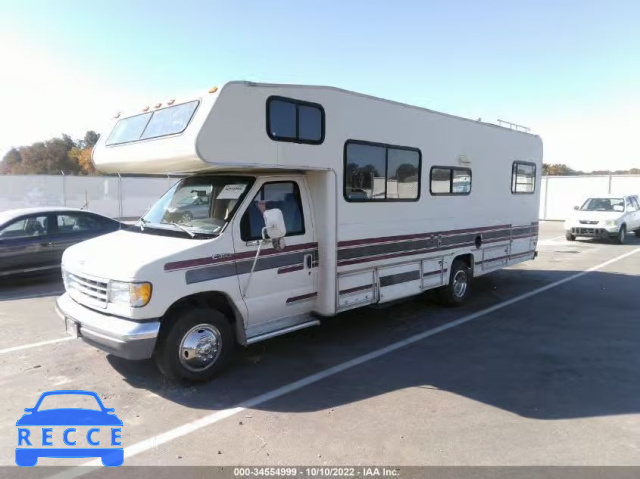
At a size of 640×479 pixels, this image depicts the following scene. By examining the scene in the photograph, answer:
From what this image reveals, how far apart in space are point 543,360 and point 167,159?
15.9ft

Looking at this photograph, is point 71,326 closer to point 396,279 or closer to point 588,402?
point 396,279

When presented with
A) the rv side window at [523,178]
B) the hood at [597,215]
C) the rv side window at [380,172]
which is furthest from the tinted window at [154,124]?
the hood at [597,215]

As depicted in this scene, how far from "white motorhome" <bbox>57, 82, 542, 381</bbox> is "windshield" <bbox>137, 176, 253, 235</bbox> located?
2 cm

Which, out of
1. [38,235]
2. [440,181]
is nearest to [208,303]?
[440,181]

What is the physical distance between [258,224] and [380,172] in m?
2.08

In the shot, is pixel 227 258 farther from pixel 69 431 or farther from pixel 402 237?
pixel 402 237

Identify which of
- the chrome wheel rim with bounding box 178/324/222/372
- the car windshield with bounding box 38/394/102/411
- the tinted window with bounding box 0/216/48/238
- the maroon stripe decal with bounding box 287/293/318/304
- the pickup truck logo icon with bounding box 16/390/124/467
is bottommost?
the pickup truck logo icon with bounding box 16/390/124/467

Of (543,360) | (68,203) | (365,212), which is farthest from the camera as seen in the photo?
(68,203)

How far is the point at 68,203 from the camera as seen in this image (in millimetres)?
22047

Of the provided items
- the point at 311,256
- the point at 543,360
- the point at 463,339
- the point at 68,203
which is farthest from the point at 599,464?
the point at 68,203

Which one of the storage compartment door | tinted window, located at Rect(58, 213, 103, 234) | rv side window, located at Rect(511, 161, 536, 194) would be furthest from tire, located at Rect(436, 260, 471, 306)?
tinted window, located at Rect(58, 213, 103, 234)

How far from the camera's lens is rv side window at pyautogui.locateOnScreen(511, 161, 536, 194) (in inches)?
373

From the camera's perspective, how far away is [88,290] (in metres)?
4.83

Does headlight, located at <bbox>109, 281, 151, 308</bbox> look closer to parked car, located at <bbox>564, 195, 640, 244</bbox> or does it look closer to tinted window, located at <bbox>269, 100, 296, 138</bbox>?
tinted window, located at <bbox>269, 100, 296, 138</bbox>
